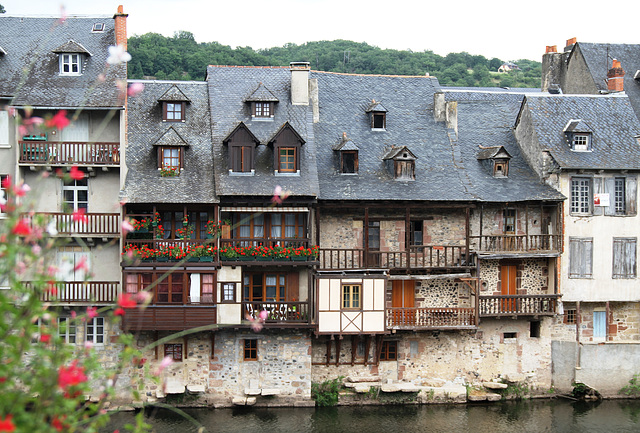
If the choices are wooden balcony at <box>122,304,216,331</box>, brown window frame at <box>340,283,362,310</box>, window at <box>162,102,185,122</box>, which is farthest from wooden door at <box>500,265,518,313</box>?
window at <box>162,102,185,122</box>

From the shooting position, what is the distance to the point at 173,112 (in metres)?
31.8

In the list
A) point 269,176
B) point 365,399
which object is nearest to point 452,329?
point 365,399

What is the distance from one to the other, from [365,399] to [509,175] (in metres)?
11.0

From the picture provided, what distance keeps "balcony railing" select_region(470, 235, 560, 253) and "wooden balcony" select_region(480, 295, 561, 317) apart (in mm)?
1927

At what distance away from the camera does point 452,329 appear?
31.2 metres

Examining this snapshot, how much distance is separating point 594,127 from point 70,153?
21551 mm

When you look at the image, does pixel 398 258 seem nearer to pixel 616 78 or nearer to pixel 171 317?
pixel 171 317

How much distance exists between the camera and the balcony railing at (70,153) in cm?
2898

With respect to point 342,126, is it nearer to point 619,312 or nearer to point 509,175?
point 509,175

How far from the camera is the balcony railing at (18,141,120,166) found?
95.1 ft

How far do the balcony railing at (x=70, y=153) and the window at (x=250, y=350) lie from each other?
328 inches

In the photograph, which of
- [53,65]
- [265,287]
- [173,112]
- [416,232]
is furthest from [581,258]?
[53,65]

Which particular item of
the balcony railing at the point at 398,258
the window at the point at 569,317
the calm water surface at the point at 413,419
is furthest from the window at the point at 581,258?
the calm water surface at the point at 413,419

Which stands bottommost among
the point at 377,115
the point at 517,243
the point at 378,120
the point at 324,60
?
the point at 517,243
